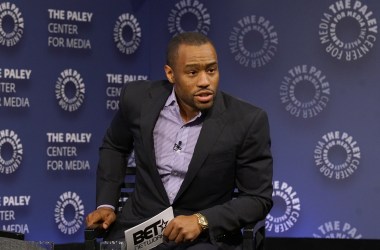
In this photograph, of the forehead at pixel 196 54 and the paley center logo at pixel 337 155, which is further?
the paley center logo at pixel 337 155

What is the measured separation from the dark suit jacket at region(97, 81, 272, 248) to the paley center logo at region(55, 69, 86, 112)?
189 cm

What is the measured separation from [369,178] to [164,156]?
2.33 metres

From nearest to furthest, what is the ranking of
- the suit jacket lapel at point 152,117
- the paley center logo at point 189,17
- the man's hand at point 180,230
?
the man's hand at point 180,230 < the suit jacket lapel at point 152,117 < the paley center logo at point 189,17

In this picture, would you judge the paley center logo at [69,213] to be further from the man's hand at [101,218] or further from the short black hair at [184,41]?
the short black hair at [184,41]

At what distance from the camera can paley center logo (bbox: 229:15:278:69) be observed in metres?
5.39

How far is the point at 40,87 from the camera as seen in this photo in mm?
5160

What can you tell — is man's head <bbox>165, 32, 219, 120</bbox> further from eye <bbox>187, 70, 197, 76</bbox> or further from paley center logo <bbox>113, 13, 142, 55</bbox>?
paley center logo <bbox>113, 13, 142, 55</bbox>

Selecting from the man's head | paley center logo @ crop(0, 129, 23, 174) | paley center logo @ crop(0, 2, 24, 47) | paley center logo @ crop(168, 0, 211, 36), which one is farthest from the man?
paley center logo @ crop(168, 0, 211, 36)

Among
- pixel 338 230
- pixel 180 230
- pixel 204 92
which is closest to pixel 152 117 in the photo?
pixel 204 92

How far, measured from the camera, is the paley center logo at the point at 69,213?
527 cm

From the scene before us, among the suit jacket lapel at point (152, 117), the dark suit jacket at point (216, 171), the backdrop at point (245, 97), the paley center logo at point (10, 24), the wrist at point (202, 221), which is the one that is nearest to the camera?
the wrist at point (202, 221)

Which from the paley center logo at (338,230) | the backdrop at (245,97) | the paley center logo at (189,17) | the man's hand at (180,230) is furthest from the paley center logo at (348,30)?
the man's hand at (180,230)

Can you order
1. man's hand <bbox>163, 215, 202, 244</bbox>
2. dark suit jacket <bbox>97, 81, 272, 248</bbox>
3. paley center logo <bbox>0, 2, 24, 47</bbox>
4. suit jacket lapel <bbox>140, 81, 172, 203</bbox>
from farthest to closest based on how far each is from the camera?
paley center logo <bbox>0, 2, 24, 47</bbox>
suit jacket lapel <bbox>140, 81, 172, 203</bbox>
dark suit jacket <bbox>97, 81, 272, 248</bbox>
man's hand <bbox>163, 215, 202, 244</bbox>

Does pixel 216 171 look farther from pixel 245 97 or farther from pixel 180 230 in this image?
pixel 245 97
